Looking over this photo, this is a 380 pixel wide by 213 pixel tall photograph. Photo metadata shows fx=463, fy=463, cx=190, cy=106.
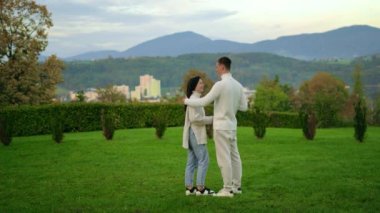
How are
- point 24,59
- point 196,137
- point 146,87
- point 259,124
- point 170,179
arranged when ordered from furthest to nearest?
point 146,87 < point 24,59 < point 259,124 < point 170,179 < point 196,137

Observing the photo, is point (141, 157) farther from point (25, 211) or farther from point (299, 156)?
point (25, 211)

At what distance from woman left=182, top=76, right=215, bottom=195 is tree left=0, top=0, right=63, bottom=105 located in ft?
97.5

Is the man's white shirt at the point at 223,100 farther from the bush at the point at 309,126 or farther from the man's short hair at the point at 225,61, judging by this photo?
the bush at the point at 309,126

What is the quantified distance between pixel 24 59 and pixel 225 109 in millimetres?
32106

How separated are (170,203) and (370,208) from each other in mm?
3195

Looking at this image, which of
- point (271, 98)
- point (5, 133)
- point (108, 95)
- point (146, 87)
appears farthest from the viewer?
point (146, 87)

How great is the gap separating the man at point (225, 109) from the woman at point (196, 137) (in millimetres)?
229


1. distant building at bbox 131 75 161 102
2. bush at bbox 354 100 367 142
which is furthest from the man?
distant building at bbox 131 75 161 102

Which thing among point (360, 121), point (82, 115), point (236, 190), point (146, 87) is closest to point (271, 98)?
point (82, 115)

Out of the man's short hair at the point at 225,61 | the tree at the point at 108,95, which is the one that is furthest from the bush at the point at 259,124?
the tree at the point at 108,95

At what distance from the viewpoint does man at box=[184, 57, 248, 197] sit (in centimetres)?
788

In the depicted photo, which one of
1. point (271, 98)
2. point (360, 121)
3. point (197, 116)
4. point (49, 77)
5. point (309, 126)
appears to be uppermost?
point (49, 77)

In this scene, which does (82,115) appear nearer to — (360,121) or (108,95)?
(360,121)

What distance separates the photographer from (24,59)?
120 ft
